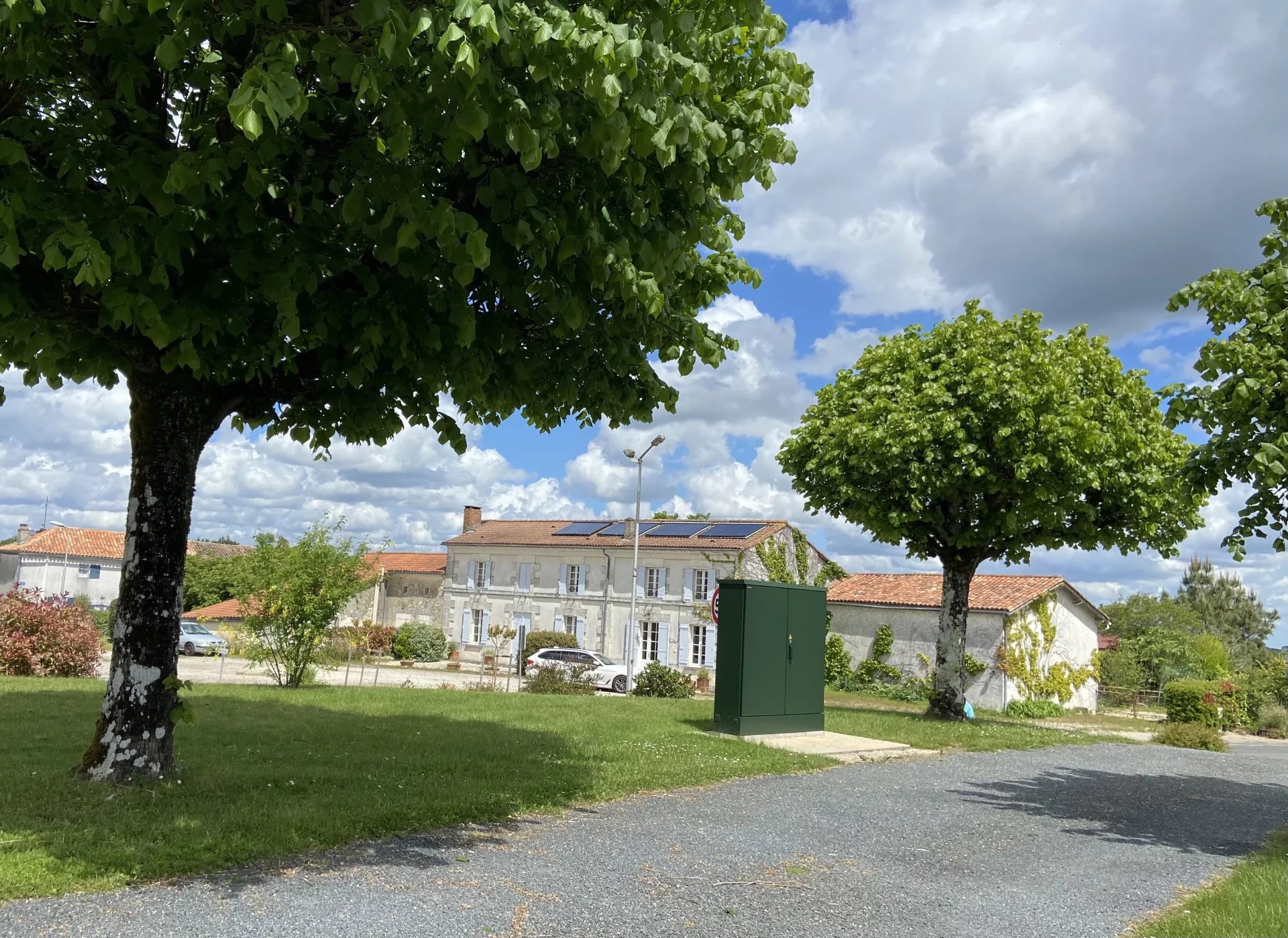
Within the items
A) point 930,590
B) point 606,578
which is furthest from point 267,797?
point 606,578

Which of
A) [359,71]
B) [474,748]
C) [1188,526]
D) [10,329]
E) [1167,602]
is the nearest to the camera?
[359,71]

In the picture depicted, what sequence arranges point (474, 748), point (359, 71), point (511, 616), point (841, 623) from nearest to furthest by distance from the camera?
point (359, 71) → point (474, 748) → point (841, 623) → point (511, 616)

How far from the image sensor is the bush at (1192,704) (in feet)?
74.8

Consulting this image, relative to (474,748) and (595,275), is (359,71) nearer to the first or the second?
(595,275)

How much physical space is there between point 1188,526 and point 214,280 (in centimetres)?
1877

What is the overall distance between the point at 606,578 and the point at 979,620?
1883 centimetres

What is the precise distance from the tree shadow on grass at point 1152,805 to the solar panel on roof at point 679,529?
31420mm

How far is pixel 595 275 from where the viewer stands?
616 centimetres

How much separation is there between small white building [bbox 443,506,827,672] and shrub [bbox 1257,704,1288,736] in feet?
52.2

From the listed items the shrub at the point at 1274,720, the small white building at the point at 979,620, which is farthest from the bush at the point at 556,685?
the shrub at the point at 1274,720

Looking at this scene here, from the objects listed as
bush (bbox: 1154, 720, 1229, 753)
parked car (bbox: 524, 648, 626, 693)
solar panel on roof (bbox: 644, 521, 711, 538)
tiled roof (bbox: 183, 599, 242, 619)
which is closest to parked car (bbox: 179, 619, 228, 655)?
tiled roof (bbox: 183, 599, 242, 619)

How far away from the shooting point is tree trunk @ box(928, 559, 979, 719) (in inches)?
750

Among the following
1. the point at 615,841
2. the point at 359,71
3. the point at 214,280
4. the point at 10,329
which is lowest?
the point at 615,841

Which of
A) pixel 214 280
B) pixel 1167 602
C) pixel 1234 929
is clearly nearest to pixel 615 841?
pixel 1234 929
